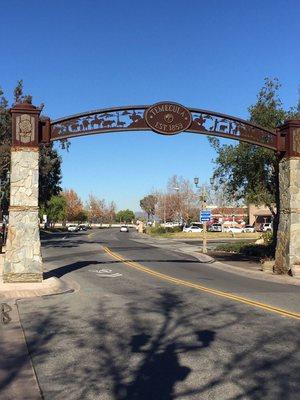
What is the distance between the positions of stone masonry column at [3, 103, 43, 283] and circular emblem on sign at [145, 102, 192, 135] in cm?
372

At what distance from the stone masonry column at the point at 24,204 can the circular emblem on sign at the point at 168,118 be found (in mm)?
3720

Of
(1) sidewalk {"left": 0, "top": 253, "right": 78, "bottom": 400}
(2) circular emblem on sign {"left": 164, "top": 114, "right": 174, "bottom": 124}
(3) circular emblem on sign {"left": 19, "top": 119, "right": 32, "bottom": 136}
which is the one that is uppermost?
(2) circular emblem on sign {"left": 164, "top": 114, "right": 174, "bottom": 124}

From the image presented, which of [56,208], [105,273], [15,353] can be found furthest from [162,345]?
[56,208]

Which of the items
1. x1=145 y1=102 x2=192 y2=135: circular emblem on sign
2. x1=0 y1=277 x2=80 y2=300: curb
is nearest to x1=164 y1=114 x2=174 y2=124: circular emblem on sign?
x1=145 y1=102 x2=192 y2=135: circular emblem on sign

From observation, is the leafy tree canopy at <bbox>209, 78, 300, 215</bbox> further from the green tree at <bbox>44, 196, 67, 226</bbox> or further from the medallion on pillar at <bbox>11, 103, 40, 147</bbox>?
the green tree at <bbox>44, 196, 67, 226</bbox>

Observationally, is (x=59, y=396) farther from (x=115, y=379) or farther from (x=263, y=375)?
(x=263, y=375)

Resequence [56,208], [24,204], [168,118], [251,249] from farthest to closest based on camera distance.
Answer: [56,208], [251,249], [168,118], [24,204]

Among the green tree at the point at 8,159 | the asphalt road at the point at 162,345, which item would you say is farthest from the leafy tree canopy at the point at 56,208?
the asphalt road at the point at 162,345

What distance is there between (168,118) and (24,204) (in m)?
5.36

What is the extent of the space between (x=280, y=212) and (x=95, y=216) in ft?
500

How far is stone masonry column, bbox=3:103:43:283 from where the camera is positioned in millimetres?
13766

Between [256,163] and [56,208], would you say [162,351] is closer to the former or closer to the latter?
[256,163]

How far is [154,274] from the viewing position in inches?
703

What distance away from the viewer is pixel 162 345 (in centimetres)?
726
